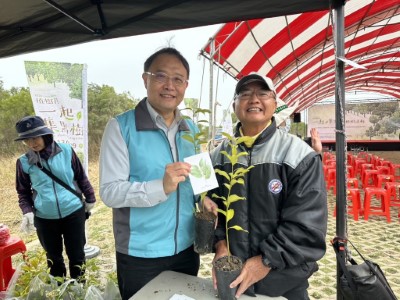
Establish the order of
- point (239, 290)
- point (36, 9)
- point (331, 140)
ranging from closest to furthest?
point (239, 290) → point (36, 9) → point (331, 140)

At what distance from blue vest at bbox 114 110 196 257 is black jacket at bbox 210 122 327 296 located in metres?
0.28

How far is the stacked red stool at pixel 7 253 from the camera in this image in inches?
96.8

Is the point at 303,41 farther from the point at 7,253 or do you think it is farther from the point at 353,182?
the point at 7,253

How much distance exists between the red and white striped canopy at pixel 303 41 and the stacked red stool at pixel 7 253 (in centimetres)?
345

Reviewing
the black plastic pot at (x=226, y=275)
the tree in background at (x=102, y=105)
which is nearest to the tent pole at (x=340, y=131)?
the black plastic pot at (x=226, y=275)

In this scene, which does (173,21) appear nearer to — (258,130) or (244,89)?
(244,89)

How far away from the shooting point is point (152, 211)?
4.78 feet

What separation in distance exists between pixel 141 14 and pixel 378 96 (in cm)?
2107

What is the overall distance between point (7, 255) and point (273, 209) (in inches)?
95.4

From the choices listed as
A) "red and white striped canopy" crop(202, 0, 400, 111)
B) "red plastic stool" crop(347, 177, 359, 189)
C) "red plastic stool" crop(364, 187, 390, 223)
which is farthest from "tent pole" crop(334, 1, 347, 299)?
"red plastic stool" crop(347, 177, 359, 189)

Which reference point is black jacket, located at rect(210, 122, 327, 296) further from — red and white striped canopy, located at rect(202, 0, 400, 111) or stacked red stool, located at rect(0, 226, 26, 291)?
red and white striped canopy, located at rect(202, 0, 400, 111)

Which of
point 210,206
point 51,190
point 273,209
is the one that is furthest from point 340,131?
point 51,190

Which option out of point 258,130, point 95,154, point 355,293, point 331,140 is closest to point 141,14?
point 258,130

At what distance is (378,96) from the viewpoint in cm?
1889
